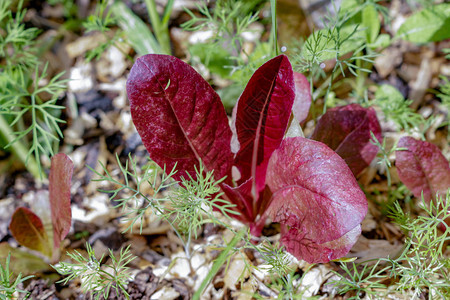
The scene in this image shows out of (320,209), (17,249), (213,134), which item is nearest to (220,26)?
(213,134)

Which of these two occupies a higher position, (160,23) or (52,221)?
(160,23)

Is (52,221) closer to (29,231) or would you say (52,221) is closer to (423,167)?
(29,231)

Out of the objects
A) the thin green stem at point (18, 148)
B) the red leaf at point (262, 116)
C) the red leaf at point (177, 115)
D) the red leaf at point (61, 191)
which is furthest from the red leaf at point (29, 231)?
the red leaf at point (262, 116)

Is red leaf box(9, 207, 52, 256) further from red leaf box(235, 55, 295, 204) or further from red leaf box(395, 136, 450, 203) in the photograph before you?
red leaf box(395, 136, 450, 203)

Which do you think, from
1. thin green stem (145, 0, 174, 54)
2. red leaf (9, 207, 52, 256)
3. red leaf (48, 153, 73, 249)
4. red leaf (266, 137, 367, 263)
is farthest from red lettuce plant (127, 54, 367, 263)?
thin green stem (145, 0, 174, 54)

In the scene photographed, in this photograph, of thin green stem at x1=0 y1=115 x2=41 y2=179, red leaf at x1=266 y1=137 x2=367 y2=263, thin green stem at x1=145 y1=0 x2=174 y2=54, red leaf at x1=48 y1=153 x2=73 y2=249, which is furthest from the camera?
thin green stem at x1=145 y1=0 x2=174 y2=54

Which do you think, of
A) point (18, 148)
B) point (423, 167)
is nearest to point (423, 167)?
point (423, 167)

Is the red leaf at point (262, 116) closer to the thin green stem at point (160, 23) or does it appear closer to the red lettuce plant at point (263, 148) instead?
the red lettuce plant at point (263, 148)
